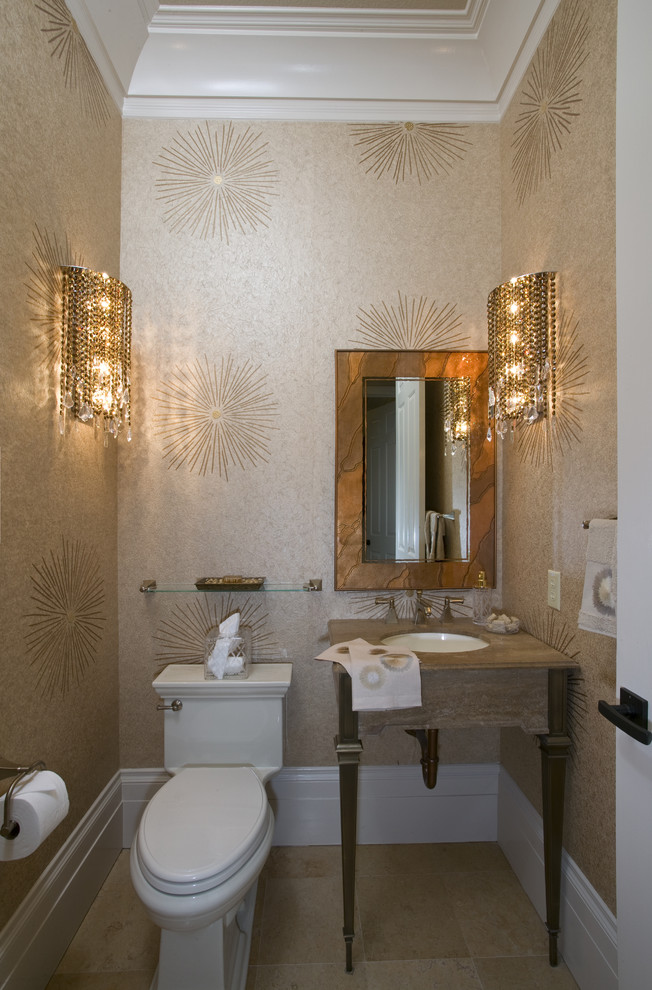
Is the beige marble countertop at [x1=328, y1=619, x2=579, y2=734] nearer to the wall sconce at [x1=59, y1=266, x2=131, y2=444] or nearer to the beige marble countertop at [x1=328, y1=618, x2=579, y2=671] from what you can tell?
the beige marble countertop at [x1=328, y1=618, x2=579, y2=671]

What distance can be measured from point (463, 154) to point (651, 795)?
2258 mm

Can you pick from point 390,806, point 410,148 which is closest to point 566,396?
point 410,148

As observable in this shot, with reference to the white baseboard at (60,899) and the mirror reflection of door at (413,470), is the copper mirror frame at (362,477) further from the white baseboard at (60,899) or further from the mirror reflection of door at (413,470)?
the white baseboard at (60,899)

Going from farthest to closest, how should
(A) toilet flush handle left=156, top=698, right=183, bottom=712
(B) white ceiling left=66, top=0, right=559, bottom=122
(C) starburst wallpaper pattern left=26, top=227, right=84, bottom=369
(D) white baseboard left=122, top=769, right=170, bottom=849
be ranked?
(D) white baseboard left=122, top=769, right=170, bottom=849 < (B) white ceiling left=66, top=0, right=559, bottom=122 < (A) toilet flush handle left=156, top=698, right=183, bottom=712 < (C) starburst wallpaper pattern left=26, top=227, right=84, bottom=369

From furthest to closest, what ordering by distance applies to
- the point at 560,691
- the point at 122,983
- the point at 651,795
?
1. the point at 560,691
2. the point at 122,983
3. the point at 651,795

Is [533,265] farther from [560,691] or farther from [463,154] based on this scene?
[560,691]

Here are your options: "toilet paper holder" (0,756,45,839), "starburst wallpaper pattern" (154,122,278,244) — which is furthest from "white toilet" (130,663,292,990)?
"starburst wallpaper pattern" (154,122,278,244)

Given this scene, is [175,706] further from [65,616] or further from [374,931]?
[374,931]

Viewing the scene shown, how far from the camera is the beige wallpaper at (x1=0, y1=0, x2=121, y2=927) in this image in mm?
1403

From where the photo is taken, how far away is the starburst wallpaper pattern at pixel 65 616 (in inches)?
61.9

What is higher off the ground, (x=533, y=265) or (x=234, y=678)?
(x=533, y=265)

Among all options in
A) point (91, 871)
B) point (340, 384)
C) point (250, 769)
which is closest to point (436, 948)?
point (250, 769)

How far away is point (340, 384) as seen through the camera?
85.2 inches

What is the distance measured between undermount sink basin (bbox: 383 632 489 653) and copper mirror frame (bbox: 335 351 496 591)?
0.81ft
